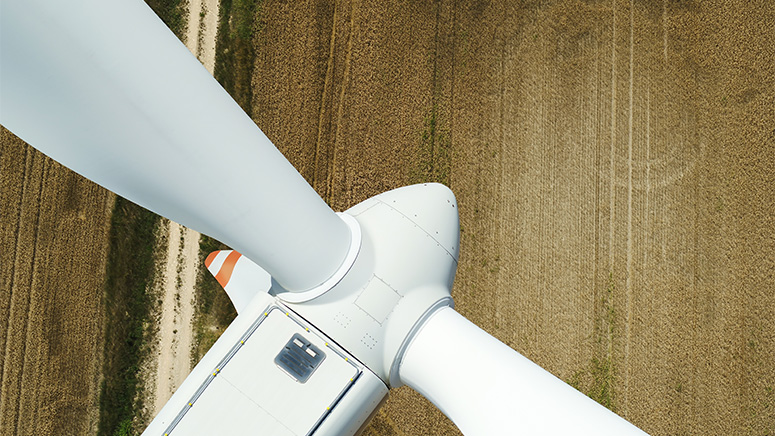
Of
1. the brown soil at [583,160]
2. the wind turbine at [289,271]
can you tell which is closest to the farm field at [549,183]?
the brown soil at [583,160]

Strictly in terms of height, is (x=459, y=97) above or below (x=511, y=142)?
above

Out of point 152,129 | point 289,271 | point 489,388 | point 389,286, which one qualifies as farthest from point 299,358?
point 152,129

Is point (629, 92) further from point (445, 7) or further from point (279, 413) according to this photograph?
point (279, 413)

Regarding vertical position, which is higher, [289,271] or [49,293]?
[289,271]

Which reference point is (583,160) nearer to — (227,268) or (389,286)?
(389,286)

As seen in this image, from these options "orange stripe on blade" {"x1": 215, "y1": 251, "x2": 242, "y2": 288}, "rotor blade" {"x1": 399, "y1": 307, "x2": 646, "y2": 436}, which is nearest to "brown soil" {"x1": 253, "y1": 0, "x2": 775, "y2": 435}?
"orange stripe on blade" {"x1": 215, "y1": 251, "x2": 242, "y2": 288}

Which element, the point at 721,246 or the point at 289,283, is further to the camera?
the point at 721,246

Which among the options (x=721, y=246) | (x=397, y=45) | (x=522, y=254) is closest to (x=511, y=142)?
(x=522, y=254)
